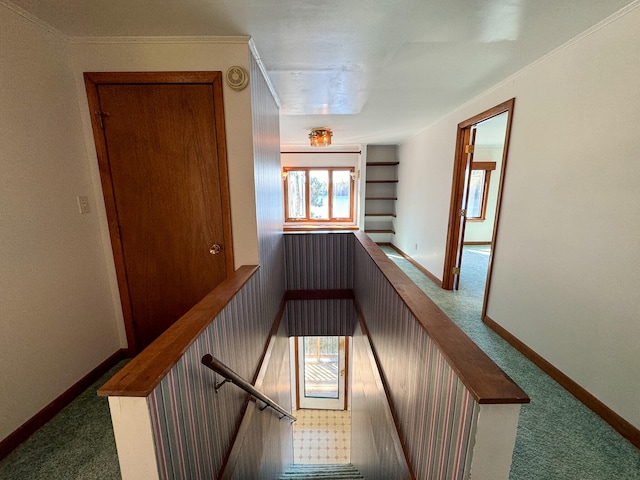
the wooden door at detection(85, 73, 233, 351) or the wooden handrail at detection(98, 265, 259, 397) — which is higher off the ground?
the wooden door at detection(85, 73, 233, 351)

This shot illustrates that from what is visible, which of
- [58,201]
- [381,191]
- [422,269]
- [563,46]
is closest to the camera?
[58,201]

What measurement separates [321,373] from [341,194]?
458 cm

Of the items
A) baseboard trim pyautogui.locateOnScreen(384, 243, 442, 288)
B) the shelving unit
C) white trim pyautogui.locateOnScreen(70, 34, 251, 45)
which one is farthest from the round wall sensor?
the shelving unit

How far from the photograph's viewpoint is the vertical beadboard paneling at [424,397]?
0.74 metres

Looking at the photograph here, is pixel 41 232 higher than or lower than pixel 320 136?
lower

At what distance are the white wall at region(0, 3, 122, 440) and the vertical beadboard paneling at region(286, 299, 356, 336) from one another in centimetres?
200

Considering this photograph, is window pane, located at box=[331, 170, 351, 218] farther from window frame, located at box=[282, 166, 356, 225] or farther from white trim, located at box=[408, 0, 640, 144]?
white trim, located at box=[408, 0, 640, 144]

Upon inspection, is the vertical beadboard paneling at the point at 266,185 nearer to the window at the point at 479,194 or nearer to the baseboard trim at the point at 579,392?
the baseboard trim at the point at 579,392

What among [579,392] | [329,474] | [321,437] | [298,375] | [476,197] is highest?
[476,197]

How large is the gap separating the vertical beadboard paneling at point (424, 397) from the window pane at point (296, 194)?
16.4 ft

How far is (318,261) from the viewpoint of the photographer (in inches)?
126

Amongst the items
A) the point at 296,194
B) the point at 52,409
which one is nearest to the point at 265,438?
the point at 52,409

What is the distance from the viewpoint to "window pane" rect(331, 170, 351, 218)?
634 centimetres

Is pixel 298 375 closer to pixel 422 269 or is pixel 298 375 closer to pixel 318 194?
pixel 422 269
